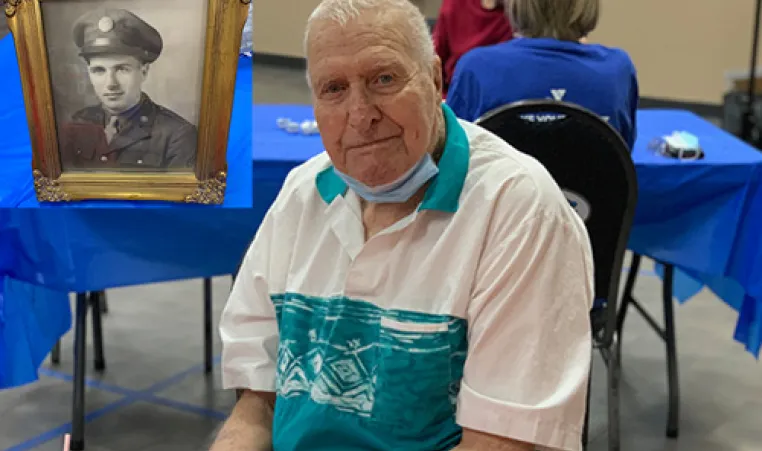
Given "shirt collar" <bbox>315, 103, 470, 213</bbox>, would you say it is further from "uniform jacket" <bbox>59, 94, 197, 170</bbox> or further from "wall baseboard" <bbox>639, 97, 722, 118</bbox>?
"wall baseboard" <bbox>639, 97, 722, 118</bbox>

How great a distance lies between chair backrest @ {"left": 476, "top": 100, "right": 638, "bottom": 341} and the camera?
217 centimetres

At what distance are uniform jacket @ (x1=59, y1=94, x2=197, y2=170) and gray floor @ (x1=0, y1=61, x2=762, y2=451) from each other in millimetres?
289

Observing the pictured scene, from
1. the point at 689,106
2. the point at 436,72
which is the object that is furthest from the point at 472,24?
the point at 689,106

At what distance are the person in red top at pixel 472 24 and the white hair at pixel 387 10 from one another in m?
2.17

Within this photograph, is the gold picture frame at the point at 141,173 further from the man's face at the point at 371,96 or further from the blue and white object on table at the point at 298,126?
the blue and white object on table at the point at 298,126

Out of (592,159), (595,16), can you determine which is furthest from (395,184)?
(595,16)

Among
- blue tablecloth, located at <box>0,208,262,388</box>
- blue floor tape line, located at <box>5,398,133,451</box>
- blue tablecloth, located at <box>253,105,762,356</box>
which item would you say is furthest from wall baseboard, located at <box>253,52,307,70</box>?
blue floor tape line, located at <box>5,398,133,451</box>

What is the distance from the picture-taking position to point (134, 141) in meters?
2.04

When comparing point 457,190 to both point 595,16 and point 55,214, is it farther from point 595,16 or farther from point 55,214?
point 595,16

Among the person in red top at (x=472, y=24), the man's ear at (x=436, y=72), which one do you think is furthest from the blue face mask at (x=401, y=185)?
the person in red top at (x=472, y=24)

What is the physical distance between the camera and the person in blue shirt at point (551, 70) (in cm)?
256

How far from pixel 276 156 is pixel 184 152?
494mm

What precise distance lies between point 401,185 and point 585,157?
0.95 meters

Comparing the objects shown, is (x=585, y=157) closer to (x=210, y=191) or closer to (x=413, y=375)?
(x=210, y=191)
